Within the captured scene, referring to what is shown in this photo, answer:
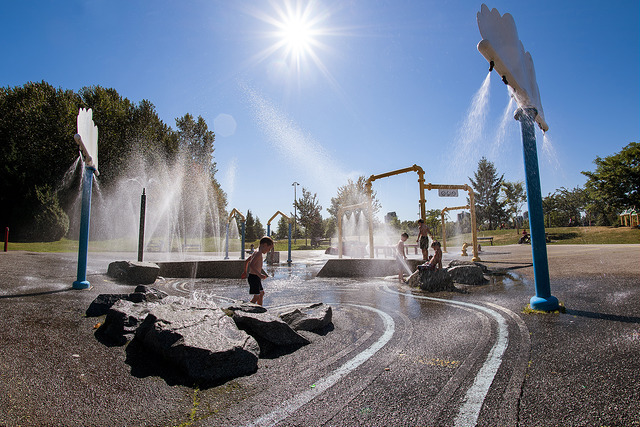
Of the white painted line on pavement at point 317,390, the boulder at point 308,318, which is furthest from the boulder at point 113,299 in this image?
the white painted line on pavement at point 317,390

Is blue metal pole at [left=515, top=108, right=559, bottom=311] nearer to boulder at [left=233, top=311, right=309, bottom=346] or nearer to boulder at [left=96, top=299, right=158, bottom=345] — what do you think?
boulder at [left=233, top=311, right=309, bottom=346]

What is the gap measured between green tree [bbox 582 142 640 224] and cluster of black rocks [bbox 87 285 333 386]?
43850mm

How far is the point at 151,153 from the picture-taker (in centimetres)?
3503

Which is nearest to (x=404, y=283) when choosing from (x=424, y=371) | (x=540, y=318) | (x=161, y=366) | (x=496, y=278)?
(x=496, y=278)

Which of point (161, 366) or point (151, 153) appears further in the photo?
point (151, 153)

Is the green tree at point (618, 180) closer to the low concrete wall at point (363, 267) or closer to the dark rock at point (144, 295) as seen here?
the low concrete wall at point (363, 267)

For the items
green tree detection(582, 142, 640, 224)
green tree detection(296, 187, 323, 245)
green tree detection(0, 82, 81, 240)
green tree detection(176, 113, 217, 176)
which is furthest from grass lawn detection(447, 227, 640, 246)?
green tree detection(0, 82, 81, 240)

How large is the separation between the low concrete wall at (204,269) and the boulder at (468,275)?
6.86 meters

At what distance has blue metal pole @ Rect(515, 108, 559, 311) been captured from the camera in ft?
15.7

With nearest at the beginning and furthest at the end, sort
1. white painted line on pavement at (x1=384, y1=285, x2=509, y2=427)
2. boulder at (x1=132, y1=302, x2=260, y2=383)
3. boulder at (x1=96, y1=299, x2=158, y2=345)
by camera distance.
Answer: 1. white painted line on pavement at (x1=384, y1=285, x2=509, y2=427)
2. boulder at (x1=132, y1=302, x2=260, y2=383)
3. boulder at (x1=96, y1=299, x2=158, y2=345)

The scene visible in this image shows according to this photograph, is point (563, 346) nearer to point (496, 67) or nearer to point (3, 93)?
point (496, 67)

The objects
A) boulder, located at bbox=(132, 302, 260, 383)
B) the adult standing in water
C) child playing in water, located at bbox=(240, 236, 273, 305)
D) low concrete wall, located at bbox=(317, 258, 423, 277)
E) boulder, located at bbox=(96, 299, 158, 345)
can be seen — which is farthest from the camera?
low concrete wall, located at bbox=(317, 258, 423, 277)

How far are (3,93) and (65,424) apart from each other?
41.1m

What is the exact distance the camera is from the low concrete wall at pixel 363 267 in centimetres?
1136
